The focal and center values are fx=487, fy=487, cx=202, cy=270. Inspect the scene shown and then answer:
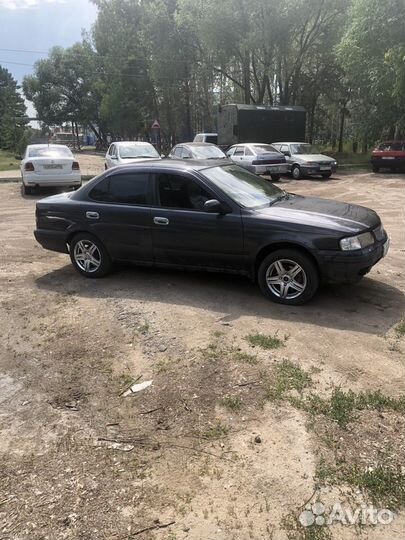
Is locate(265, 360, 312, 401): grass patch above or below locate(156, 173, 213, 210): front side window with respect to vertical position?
below

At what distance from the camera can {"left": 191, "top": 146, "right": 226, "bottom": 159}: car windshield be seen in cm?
1777

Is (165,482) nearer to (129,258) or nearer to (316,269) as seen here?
(316,269)

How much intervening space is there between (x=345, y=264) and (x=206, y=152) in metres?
14.0

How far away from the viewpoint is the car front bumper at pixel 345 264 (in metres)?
4.96

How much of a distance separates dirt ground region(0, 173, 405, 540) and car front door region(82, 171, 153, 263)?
1.61ft

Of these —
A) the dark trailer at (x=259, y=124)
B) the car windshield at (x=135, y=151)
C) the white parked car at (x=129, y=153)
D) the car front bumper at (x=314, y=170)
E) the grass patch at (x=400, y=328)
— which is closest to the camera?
the grass patch at (x=400, y=328)

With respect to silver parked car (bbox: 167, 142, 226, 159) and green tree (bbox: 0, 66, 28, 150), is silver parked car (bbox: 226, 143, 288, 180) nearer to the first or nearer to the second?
silver parked car (bbox: 167, 142, 226, 159)

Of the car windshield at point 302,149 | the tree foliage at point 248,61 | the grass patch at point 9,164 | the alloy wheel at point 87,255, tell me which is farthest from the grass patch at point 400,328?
the grass patch at point 9,164

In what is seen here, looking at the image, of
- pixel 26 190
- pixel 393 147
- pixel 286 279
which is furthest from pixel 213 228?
pixel 393 147

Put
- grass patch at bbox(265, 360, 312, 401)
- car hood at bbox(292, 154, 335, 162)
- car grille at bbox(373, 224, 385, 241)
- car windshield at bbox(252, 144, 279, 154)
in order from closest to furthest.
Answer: grass patch at bbox(265, 360, 312, 401), car grille at bbox(373, 224, 385, 241), car windshield at bbox(252, 144, 279, 154), car hood at bbox(292, 154, 335, 162)

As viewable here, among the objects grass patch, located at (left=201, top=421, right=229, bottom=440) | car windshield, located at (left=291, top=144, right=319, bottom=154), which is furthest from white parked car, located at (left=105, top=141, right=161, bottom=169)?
grass patch, located at (left=201, top=421, right=229, bottom=440)

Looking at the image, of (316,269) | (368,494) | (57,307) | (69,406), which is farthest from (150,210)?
(368,494)

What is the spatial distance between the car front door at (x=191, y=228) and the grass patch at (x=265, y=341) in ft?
3.96

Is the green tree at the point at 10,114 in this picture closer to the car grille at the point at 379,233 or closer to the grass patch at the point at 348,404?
the car grille at the point at 379,233
